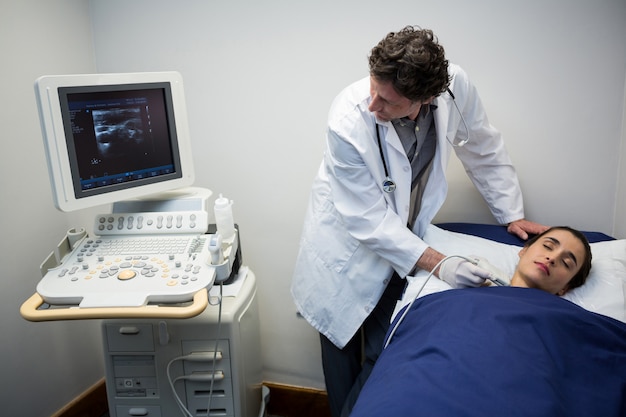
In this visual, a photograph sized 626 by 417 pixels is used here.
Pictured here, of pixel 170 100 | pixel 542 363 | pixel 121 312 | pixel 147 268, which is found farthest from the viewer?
pixel 170 100

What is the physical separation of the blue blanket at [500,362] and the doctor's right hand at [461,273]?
0.07m

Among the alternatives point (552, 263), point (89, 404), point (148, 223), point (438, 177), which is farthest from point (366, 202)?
point (89, 404)

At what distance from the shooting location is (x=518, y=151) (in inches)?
64.4

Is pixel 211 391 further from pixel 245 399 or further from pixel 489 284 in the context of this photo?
pixel 489 284

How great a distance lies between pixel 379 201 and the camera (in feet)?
4.59

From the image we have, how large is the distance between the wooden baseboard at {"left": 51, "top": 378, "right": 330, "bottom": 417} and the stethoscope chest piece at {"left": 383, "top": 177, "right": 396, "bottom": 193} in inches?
39.7

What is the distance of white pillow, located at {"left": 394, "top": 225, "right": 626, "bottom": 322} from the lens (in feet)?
4.12

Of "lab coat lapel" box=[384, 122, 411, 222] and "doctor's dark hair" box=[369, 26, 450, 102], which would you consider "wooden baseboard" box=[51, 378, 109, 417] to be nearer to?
"lab coat lapel" box=[384, 122, 411, 222]

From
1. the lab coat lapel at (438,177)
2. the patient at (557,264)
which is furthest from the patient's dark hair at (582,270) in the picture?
the lab coat lapel at (438,177)

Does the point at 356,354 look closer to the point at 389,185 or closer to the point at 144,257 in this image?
the point at 389,185

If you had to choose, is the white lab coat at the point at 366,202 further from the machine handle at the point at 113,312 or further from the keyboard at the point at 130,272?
the machine handle at the point at 113,312

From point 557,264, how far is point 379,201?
52cm

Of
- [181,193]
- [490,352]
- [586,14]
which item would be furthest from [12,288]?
[586,14]

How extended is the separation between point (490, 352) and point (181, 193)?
1.03 meters
